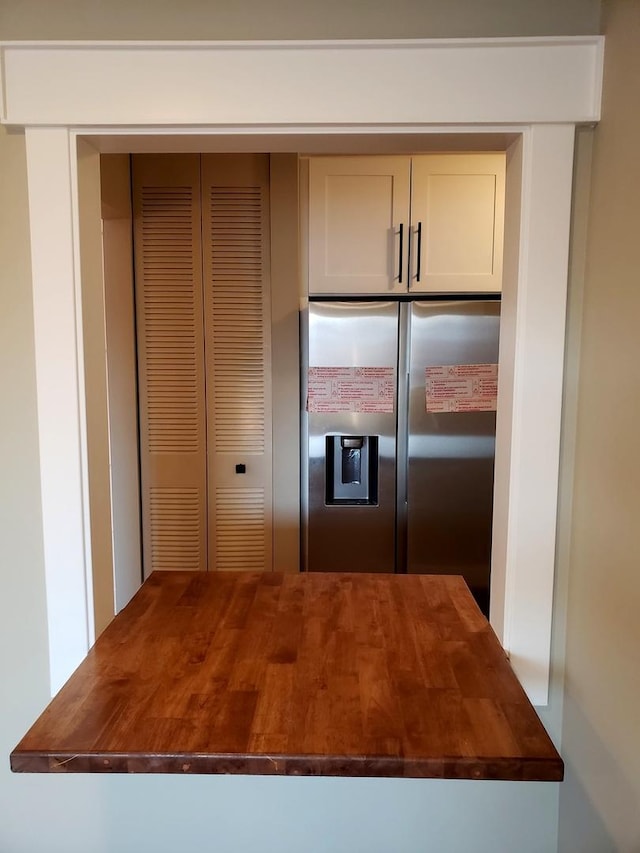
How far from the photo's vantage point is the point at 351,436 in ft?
8.34

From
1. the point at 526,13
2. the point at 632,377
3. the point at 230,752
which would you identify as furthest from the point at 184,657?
the point at 526,13

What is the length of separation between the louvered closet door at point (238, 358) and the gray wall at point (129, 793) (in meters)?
1.32

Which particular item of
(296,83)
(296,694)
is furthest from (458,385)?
(296,694)

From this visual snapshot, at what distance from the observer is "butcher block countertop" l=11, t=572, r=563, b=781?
849mm

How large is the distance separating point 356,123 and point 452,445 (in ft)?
5.00

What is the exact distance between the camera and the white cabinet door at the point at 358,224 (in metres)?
2.49

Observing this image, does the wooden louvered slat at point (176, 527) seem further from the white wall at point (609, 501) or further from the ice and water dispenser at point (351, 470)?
the white wall at point (609, 501)

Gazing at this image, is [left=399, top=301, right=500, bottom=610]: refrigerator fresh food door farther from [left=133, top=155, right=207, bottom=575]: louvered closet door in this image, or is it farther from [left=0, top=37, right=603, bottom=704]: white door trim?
[left=0, top=37, right=603, bottom=704]: white door trim

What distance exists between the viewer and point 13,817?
4.68 feet

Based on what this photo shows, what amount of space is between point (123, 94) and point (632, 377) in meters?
1.13

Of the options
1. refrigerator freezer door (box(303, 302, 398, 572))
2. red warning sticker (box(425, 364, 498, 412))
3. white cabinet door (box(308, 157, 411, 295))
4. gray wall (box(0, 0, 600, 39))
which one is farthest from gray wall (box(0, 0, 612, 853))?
white cabinet door (box(308, 157, 411, 295))

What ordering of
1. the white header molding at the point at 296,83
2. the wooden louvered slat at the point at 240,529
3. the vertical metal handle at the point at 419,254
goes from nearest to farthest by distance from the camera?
the white header molding at the point at 296,83
the vertical metal handle at the point at 419,254
the wooden louvered slat at the point at 240,529

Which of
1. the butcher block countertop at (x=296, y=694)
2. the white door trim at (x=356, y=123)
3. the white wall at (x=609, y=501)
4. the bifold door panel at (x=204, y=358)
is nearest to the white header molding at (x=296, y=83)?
the white door trim at (x=356, y=123)

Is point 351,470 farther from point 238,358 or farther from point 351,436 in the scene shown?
point 238,358
